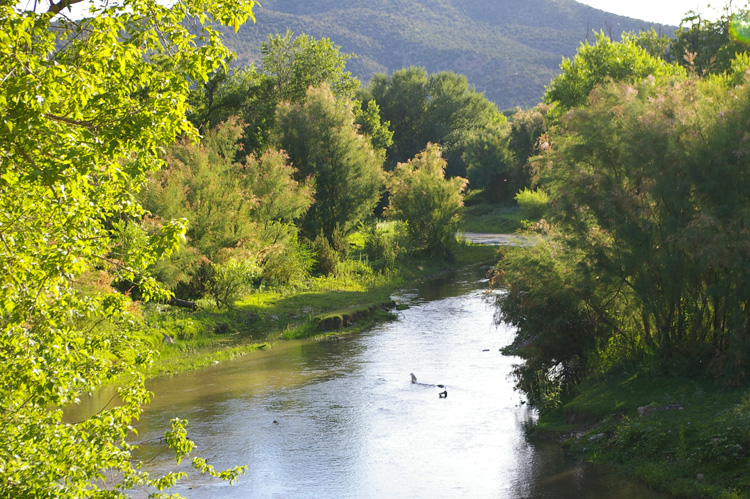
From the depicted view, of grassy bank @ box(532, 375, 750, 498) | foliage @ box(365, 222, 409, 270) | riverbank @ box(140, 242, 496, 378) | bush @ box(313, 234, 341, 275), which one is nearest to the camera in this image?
grassy bank @ box(532, 375, 750, 498)

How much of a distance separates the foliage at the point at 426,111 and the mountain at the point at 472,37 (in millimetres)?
56809

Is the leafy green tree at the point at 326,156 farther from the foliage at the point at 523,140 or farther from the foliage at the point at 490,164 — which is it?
the foliage at the point at 490,164

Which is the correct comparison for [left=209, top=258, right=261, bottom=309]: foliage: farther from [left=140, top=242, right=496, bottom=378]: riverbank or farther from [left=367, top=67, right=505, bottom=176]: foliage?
[left=367, top=67, right=505, bottom=176]: foliage

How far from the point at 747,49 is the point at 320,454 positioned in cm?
3064

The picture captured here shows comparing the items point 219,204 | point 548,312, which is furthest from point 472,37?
point 548,312

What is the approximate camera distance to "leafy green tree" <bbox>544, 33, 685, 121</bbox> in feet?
108

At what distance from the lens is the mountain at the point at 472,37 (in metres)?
145

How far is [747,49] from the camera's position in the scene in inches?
1321

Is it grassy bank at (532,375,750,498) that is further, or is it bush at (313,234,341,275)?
bush at (313,234,341,275)

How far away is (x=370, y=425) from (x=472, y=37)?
169981mm

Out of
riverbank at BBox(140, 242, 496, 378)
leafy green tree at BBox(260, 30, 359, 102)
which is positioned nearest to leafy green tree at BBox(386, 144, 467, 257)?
riverbank at BBox(140, 242, 496, 378)

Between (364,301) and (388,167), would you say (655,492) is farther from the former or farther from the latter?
(388,167)

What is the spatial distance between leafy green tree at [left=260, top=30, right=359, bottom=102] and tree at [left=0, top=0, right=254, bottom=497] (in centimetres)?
4015

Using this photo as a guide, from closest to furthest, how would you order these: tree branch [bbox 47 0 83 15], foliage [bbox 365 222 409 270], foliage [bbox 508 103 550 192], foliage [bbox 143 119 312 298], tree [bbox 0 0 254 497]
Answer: tree [bbox 0 0 254 497] → tree branch [bbox 47 0 83 15] → foliage [bbox 143 119 312 298] → foliage [bbox 365 222 409 270] → foliage [bbox 508 103 550 192]
